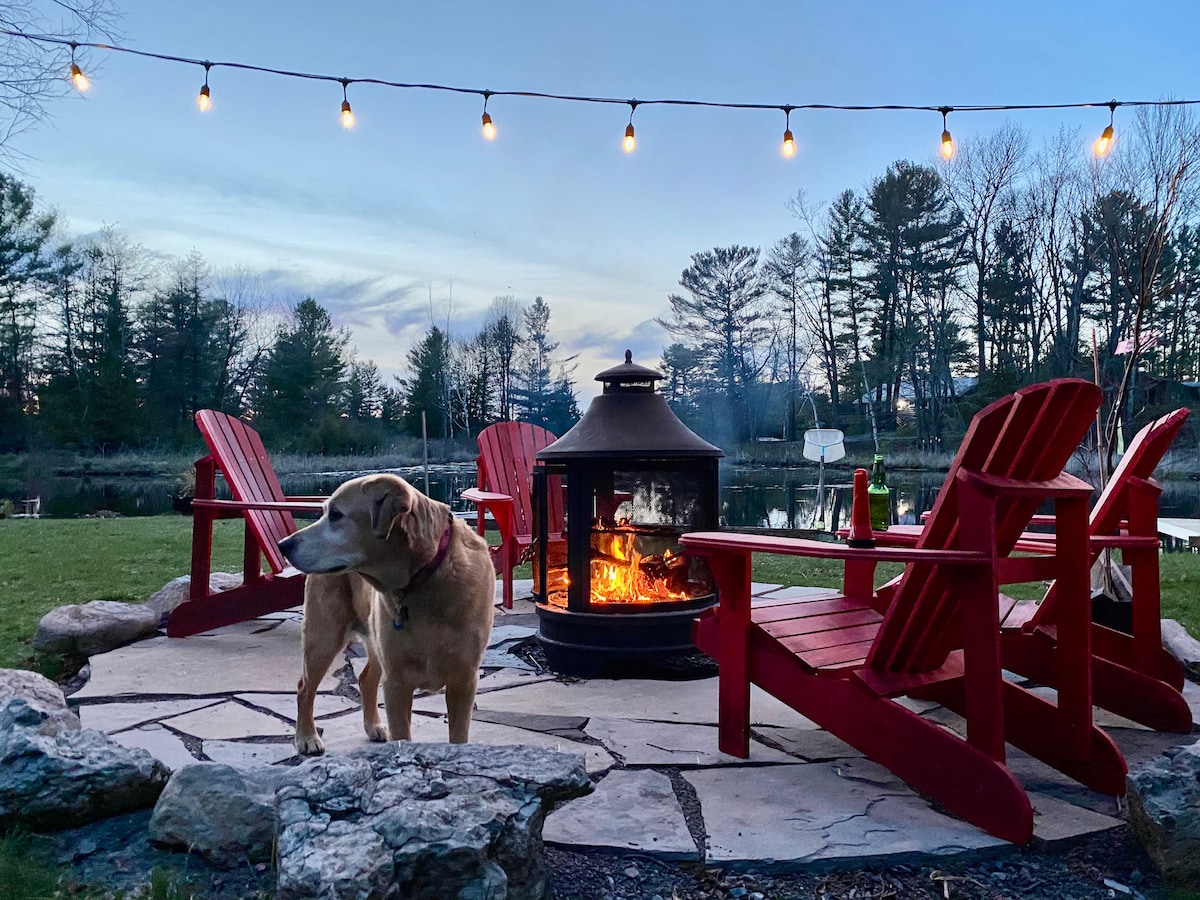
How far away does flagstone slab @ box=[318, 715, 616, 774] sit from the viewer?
2.60m

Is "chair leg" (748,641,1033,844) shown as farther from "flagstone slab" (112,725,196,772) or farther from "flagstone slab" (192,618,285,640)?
"flagstone slab" (192,618,285,640)

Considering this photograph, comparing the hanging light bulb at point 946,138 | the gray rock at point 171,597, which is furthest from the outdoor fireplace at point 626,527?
the hanging light bulb at point 946,138

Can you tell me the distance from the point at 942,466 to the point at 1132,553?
78.1ft

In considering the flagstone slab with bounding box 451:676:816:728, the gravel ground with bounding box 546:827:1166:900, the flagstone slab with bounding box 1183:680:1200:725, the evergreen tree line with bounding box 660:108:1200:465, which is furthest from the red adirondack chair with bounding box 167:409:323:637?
the evergreen tree line with bounding box 660:108:1200:465

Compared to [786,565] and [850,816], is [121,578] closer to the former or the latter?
[786,565]

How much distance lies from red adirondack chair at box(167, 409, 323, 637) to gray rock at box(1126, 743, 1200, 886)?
11.4 ft

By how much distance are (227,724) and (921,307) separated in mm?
27985

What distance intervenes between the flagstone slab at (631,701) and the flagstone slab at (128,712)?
0.88m

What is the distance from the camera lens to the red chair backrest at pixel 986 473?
2.09 meters

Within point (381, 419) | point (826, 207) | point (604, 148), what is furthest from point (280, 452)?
point (604, 148)

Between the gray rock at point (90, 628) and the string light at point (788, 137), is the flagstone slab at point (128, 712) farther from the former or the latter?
the string light at point (788, 137)

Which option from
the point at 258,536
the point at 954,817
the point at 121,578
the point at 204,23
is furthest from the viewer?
the point at 204,23

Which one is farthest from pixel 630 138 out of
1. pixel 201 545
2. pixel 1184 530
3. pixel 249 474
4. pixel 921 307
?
pixel 921 307

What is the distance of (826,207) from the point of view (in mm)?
28000
